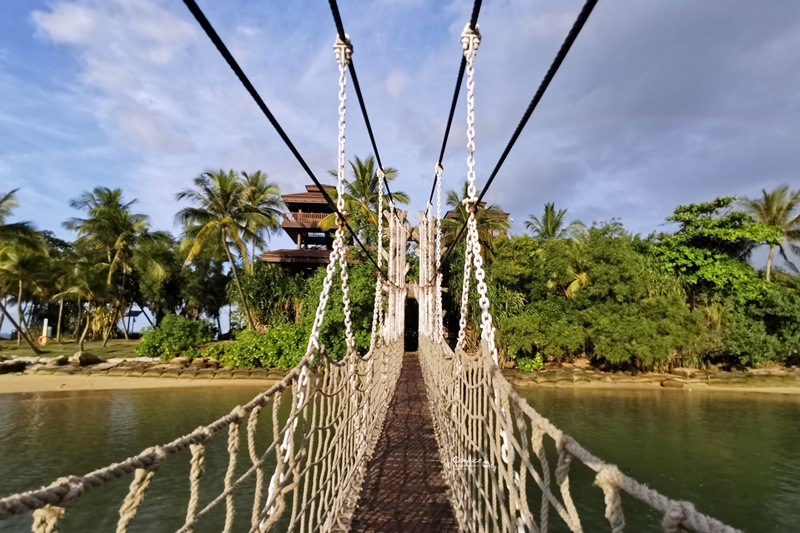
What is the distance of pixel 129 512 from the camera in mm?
886

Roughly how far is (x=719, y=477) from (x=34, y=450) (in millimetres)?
9995

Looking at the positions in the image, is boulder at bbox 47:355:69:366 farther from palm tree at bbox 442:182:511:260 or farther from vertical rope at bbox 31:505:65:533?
vertical rope at bbox 31:505:65:533

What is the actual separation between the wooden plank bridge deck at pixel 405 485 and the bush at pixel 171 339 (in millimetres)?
12627

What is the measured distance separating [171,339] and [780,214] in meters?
22.9

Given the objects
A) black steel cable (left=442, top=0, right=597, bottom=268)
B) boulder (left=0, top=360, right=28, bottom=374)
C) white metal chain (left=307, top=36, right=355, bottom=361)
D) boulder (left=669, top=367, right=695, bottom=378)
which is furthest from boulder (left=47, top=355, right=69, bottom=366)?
boulder (left=669, top=367, right=695, bottom=378)

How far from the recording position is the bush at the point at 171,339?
1544cm

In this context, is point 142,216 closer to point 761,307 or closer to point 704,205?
point 704,205

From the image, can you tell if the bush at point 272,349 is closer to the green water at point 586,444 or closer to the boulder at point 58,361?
the green water at point 586,444

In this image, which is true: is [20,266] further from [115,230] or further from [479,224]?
[479,224]

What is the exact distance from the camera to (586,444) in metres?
7.53

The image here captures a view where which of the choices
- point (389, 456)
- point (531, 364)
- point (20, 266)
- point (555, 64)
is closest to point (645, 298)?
point (531, 364)

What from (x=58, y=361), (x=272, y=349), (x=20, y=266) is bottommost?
(x=58, y=361)

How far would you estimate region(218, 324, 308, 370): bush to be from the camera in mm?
14055

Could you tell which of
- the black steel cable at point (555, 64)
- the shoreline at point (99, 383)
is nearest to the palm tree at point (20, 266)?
the shoreline at point (99, 383)
